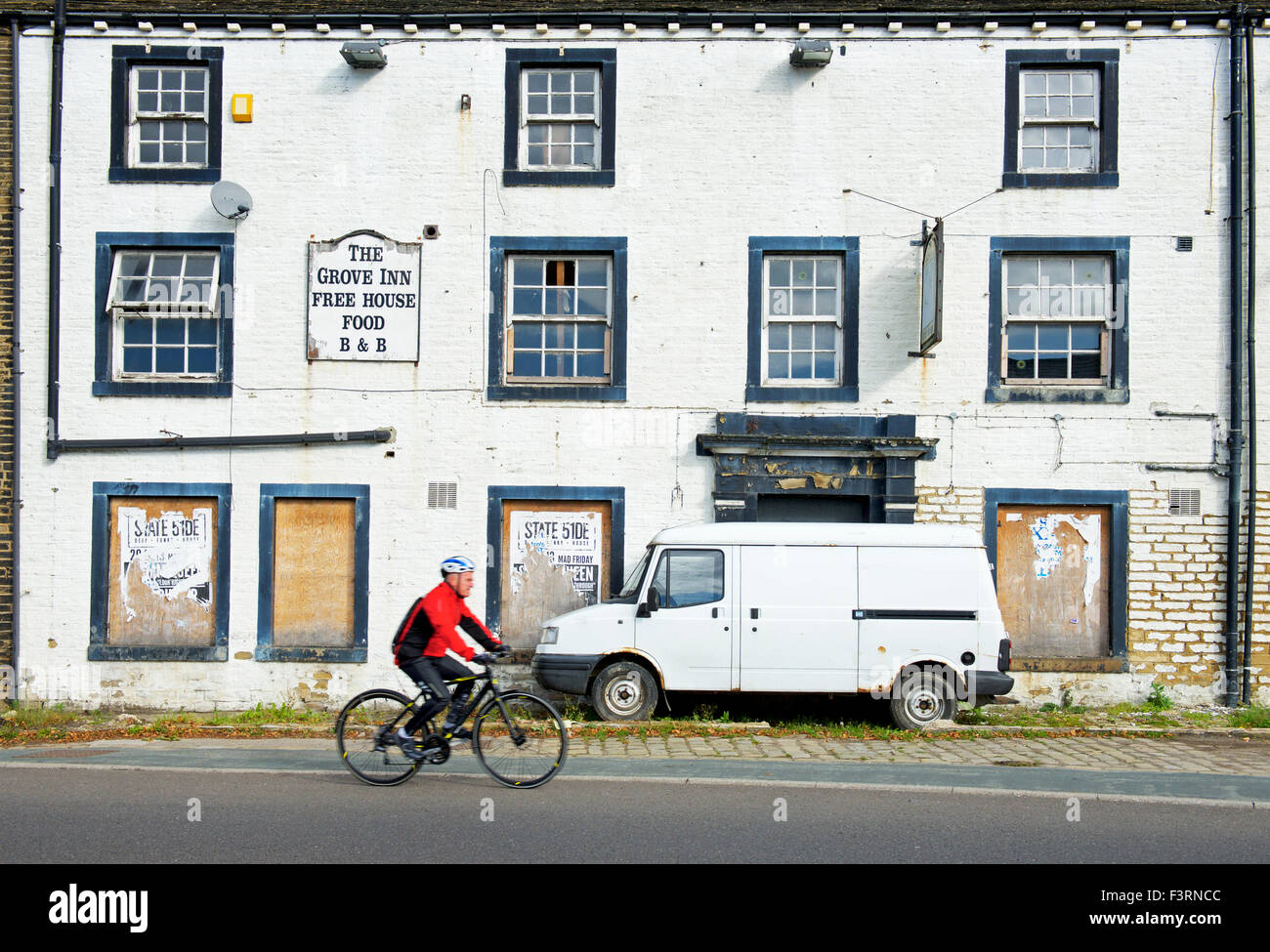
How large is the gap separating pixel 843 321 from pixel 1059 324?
2.57m

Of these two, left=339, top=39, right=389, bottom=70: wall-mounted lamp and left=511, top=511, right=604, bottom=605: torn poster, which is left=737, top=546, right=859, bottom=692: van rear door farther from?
left=339, top=39, right=389, bottom=70: wall-mounted lamp

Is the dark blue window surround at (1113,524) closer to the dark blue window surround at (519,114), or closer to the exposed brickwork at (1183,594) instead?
the exposed brickwork at (1183,594)

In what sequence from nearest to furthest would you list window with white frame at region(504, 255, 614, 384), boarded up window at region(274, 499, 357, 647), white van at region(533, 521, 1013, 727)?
white van at region(533, 521, 1013, 727)
boarded up window at region(274, 499, 357, 647)
window with white frame at region(504, 255, 614, 384)

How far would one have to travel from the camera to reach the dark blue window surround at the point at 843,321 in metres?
13.3

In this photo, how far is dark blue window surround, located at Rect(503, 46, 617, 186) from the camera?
44.1 feet

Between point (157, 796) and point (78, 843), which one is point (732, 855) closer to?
point (78, 843)

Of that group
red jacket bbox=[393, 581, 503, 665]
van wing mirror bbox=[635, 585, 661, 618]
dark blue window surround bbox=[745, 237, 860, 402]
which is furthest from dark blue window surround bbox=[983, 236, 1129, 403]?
red jacket bbox=[393, 581, 503, 665]

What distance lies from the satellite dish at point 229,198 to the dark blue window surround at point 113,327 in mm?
325

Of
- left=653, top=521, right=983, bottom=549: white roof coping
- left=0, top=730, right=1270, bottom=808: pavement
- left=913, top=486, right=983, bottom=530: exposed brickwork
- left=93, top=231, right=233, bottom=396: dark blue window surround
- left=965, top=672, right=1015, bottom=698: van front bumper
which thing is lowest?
left=0, top=730, right=1270, bottom=808: pavement

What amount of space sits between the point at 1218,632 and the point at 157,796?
1135 cm

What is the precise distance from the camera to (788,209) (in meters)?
13.4

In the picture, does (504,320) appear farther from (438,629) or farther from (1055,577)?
(1055,577)

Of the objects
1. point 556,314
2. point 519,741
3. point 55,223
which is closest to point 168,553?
point 55,223

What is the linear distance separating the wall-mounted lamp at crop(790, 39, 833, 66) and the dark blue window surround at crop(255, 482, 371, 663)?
724 centimetres
